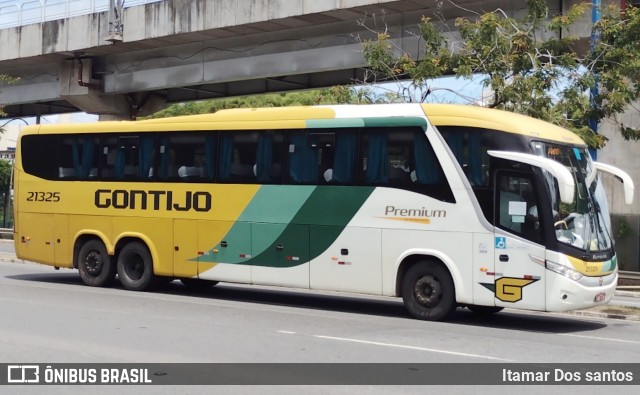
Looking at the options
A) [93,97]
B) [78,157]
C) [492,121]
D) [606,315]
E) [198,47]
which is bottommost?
[606,315]

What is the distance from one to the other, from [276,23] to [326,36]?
147 centimetres

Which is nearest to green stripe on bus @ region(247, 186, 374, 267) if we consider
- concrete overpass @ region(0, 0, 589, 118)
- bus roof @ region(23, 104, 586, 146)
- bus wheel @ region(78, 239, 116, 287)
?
bus roof @ region(23, 104, 586, 146)

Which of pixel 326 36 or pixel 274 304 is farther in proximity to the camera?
pixel 326 36

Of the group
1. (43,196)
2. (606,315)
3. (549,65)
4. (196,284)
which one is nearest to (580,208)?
(606,315)

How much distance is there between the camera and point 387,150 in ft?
44.2

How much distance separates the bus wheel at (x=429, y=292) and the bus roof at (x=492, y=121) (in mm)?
2282

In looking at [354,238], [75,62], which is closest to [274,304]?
[354,238]

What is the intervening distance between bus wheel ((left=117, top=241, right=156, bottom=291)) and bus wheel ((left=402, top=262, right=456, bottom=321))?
18.3 ft

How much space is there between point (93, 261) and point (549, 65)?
35.2 feet

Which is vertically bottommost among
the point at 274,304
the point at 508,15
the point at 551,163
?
the point at 274,304

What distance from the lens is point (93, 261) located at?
56.3 feet

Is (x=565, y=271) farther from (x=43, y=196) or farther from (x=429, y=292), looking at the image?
(x=43, y=196)

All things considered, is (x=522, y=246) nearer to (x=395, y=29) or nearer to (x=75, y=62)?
(x=395, y=29)

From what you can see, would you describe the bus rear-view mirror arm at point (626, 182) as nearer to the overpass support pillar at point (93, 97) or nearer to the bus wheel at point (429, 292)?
the bus wheel at point (429, 292)
